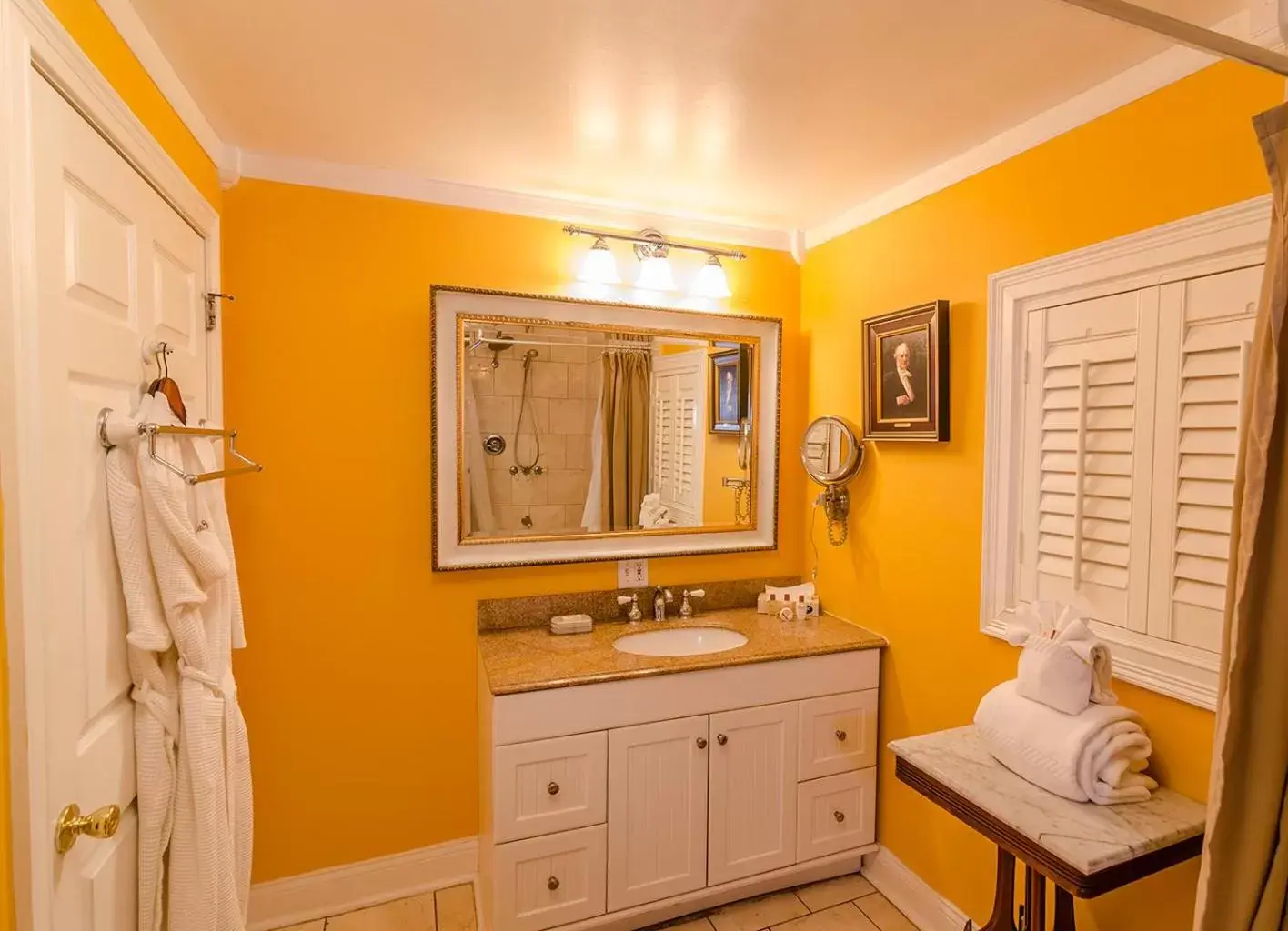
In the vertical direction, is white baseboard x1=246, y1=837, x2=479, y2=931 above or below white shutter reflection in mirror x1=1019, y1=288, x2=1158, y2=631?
below

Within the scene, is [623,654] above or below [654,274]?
below

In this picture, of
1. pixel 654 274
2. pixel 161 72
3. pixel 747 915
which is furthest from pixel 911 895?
pixel 161 72

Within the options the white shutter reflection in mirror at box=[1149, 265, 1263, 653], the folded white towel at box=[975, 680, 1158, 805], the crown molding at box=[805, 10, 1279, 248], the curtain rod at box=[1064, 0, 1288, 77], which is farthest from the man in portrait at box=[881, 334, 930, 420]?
the curtain rod at box=[1064, 0, 1288, 77]

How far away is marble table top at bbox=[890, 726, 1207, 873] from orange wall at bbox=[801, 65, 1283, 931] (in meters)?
0.13

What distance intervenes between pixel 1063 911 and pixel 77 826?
1.95 meters

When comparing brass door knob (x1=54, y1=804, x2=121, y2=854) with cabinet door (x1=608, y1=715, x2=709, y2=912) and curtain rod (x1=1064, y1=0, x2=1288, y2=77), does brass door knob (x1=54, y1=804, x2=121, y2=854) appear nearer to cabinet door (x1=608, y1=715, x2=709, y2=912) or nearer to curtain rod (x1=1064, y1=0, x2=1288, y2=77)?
cabinet door (x1=608, y1=715, x2=709, y2=912)

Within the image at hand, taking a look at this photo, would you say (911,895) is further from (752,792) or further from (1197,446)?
(1197,446)

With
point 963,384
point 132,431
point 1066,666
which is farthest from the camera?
point 963,384

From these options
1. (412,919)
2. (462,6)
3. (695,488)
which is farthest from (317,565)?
(462,6)

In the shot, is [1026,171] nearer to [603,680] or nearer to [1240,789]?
[1240,789]

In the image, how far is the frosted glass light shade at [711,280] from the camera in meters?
2.42

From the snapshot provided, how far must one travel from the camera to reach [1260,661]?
100 cm

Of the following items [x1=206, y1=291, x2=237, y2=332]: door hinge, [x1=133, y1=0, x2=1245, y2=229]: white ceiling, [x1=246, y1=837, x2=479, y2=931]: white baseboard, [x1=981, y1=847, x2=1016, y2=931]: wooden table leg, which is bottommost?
[x1=246, y1=837, x2=479, y2=931]: white baseboard

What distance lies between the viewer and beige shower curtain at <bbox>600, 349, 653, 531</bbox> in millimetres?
2396
